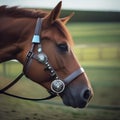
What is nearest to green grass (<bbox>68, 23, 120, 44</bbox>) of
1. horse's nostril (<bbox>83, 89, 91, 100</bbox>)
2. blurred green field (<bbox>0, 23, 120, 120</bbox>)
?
blurred green field (<bbox>0, 23, 120, 120</bbox>)

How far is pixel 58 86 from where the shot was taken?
1.51 metres

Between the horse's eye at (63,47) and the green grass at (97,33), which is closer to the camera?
the horse's eye at (63,47)

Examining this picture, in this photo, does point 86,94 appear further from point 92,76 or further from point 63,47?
point 92,76

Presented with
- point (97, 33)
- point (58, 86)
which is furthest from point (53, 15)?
point (97, 33)

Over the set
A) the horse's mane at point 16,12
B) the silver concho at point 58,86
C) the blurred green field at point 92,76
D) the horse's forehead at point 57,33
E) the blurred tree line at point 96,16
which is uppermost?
→ the horse's mane at point 16,12

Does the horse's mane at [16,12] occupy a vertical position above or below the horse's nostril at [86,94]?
above

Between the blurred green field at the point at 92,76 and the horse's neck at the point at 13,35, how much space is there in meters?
0.28

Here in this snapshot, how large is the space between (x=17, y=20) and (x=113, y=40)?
590 millimetres

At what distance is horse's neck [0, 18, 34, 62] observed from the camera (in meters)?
1.54

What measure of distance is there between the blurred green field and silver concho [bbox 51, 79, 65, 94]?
0.32 metres

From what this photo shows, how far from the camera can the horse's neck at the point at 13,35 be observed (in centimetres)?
154

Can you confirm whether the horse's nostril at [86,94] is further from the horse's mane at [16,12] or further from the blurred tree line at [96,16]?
the blurred tree line at [96,16]

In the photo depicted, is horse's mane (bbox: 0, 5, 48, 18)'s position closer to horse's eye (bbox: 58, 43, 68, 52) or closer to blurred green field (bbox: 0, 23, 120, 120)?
horse's eye (bbox: 58, 43, 68, 52)

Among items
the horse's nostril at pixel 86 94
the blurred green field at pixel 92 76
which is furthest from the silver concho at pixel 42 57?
the blurred green field at pixel 92 76
